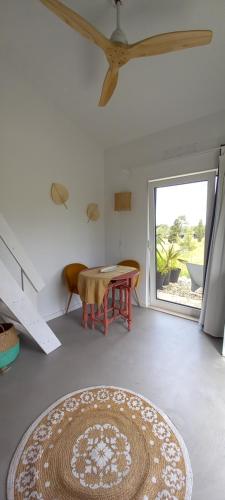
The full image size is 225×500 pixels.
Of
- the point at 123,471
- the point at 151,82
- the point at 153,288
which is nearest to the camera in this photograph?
the point at 123,471

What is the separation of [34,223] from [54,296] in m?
1.09

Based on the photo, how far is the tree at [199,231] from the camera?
2.69 m

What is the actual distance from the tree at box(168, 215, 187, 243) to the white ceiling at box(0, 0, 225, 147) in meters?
1.28

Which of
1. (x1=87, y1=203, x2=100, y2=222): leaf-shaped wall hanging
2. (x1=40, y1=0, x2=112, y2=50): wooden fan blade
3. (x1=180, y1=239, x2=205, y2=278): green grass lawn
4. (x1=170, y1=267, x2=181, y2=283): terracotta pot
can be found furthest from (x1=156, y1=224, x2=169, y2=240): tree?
(x1=40, y1=0, x2=112, y2=50): wooden fan blade

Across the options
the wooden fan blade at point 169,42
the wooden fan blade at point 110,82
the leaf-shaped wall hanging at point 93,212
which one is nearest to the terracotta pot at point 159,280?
the leaf-shaped wall hanging at point 93,212

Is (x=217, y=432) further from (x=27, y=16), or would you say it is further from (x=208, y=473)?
(x=27, y=16)

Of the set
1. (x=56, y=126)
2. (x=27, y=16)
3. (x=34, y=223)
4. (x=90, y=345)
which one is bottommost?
(x=90, y=345)

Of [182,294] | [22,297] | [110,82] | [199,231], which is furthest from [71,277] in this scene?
[110,82]

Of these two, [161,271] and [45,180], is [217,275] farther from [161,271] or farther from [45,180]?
[45,180]

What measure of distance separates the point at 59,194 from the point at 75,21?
183 centimetres

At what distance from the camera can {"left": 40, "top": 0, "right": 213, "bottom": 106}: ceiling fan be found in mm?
1239

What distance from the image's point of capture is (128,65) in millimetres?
2074

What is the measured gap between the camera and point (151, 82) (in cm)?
225

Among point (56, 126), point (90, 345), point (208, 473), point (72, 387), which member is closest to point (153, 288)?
point (90, 345)
